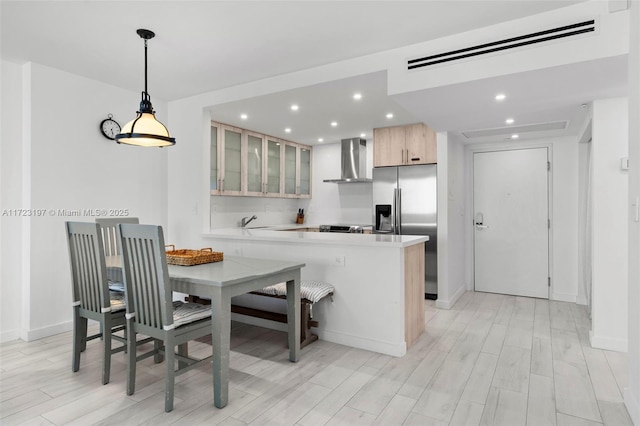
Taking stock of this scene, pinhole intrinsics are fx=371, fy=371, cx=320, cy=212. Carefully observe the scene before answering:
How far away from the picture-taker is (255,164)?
5578 millimetres

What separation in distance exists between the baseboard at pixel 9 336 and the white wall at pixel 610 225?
16.6 feet

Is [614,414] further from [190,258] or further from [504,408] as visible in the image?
[190,258]

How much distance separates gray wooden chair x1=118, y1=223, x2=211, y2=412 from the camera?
2135 millimetres

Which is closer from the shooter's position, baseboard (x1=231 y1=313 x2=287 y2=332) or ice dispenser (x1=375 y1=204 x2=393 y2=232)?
baseboard (x1=231 y1=313 x2=287 y2=332)

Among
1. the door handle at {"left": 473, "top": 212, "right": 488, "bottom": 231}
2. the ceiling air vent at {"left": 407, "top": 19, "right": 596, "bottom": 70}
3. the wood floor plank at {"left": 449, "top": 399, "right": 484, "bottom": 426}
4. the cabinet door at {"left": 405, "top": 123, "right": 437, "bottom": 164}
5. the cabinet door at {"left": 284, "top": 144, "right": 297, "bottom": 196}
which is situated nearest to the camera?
the wood floor plank at {"left": 449, "top": 399, "right": 484, "bottom": 426}

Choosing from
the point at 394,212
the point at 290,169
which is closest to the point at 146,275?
the point at 394,212

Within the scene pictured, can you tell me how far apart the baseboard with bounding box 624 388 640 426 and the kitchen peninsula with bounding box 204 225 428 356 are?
1.37 metres

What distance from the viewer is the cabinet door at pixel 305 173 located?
660cm

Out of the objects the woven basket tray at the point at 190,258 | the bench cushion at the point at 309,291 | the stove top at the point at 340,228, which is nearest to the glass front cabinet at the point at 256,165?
the stove top at the point at 340,228

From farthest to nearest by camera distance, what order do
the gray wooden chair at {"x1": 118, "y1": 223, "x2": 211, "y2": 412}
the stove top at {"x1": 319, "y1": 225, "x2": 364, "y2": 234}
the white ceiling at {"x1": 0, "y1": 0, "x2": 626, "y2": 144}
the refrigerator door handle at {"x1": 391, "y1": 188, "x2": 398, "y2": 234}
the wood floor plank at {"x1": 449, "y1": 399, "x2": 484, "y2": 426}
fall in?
the stove top at {"x1": 319, "y1": 225, "x2": 364, "y2": 234} < the refrigerator door handle at {"x1": 391, "y1": 188, "x2": 398, "y2": 234} < the white ceiling at {"x1": 0, "y1": 0, "x2": 626, "y2": 144} < the gray wooden chair at {"x1": 118, "y1": 223, "x2": 211, "y2": 412} < the wood floor plank at {"x1": 449, "y1": 399, "x2": 484, "y2": 426}

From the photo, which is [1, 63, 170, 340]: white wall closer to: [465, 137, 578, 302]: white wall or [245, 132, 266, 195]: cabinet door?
[245, 132, 266, 195]: cabinet door

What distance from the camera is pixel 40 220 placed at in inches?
134

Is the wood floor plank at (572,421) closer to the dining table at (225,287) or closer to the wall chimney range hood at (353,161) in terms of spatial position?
the dining table at (225,287)

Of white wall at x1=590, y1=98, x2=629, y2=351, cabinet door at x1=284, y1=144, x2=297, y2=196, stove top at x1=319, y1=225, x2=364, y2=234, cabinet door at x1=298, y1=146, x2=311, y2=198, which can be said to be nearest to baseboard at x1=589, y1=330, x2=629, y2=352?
white wall at x1=590, y1=98, x2=629, y2=351
